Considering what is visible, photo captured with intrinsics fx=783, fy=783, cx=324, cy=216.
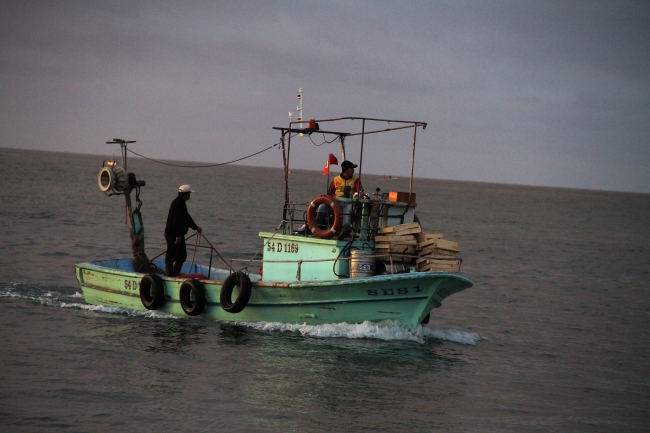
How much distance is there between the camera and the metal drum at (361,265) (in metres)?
14.4

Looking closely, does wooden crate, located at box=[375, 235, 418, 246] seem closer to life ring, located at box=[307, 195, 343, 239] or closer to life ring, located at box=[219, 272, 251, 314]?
life ring, located at box=[307, 195, 343, 239]

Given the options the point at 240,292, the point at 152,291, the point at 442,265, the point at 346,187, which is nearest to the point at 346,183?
the point at 346,187

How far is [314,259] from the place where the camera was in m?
15.3

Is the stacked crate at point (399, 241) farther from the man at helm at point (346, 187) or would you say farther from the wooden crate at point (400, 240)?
the man at helm at point (346, 187)

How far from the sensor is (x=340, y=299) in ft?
47.4

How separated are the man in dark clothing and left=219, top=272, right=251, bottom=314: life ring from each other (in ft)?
4.72

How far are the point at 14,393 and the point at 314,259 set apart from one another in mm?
6139

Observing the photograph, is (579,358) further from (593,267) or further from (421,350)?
(593,267)

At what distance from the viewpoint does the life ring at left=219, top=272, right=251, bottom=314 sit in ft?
49.2

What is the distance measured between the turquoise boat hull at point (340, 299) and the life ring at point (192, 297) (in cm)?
15

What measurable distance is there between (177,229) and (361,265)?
4.15 metres

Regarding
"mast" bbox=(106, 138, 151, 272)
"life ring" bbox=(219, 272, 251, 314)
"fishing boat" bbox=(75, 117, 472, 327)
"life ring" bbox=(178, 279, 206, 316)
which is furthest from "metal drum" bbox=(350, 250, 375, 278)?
"mast" bbox=(106, 138, 151, 272)

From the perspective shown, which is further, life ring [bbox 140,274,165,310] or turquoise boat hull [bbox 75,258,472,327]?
life ring [bbox 140,274,165,310]

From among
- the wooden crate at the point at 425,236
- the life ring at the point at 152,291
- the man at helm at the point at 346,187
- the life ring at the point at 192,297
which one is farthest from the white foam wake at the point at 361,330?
the life ring at the point at 152,291
